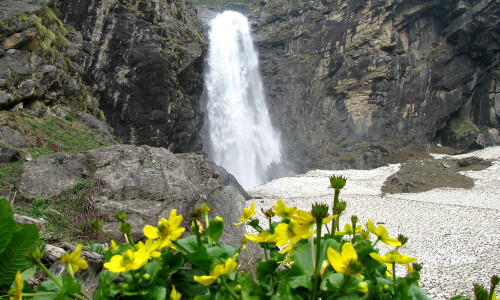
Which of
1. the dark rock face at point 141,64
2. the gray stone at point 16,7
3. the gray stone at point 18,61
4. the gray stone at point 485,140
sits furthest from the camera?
the gray stone at point 485,140

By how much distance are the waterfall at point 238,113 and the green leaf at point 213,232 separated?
84.9 ft

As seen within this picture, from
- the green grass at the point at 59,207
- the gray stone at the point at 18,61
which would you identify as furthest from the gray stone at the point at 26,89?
the green grass at the point at 59,207

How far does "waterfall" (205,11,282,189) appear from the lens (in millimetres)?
27359

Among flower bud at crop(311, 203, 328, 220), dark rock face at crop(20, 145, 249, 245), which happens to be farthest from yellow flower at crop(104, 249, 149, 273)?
dark rock face at crop(20, 145, 249, 245)

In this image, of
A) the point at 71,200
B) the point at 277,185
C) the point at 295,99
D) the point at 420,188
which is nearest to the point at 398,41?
the point at 295,99

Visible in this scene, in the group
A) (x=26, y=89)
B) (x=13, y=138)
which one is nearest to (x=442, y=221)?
(x=13, y=138)

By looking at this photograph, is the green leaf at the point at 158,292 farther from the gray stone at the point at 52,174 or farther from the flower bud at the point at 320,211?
the gray stone at the point at 52,174

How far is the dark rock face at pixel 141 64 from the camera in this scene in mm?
17000

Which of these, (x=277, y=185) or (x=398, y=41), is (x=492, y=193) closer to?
(x=277, y=185)

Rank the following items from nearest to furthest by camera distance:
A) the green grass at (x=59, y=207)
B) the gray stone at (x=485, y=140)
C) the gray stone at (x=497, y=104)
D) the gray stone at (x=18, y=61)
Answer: the green grass at (x=59, y=207) < the gray stone at (x=18, y=61) < the gray stone at (x=485, y=140) < the gray stone at (x=497, y=104)

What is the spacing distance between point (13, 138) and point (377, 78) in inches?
1259

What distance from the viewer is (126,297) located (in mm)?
761

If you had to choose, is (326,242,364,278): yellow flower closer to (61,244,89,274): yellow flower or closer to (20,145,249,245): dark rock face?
(61,244,89,274): yellow flower

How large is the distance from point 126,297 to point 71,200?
4508 millimetres
